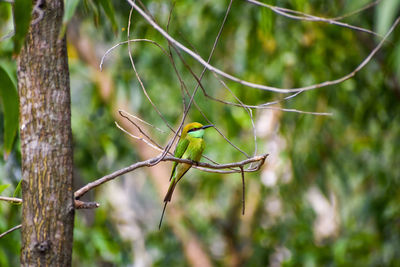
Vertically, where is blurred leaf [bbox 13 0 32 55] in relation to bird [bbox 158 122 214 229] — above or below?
above

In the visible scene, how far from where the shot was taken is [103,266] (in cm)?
543

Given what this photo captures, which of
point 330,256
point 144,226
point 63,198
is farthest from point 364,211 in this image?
point 63,198

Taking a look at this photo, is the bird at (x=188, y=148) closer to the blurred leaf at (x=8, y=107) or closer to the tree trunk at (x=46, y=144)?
the blurred leaf at (x=8, y=107)

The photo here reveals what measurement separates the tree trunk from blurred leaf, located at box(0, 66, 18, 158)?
0.22 m

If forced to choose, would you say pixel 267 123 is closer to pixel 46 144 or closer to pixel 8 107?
pixel 8 107

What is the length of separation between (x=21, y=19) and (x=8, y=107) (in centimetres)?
39

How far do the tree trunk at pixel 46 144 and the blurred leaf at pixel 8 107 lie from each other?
0.73 ft

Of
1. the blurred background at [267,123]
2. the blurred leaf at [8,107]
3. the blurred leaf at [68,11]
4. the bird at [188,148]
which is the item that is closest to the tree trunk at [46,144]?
the blurred leaf at [68,11]

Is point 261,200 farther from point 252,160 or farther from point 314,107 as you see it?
point 252,160

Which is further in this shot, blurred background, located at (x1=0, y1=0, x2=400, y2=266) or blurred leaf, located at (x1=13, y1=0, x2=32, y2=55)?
blurred background, located at (x1=0, y1=0, x2=400, y2=266)

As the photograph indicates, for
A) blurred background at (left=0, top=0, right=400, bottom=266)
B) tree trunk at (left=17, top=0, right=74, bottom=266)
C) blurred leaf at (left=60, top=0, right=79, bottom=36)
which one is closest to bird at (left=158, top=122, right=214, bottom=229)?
tree trunk at (left=17, top=0, right=74, bottom=266)

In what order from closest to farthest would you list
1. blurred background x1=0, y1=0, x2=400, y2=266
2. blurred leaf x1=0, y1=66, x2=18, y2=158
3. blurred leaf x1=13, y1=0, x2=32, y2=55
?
blurred leaf x1=13, y1=0, x2=32, y2=55 → blurred leaf x1=0, y1=66, x2=18, y2=158 → blurred background x1=0, y1=0, x2=400, y2=266

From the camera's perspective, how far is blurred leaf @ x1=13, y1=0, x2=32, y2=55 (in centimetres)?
99

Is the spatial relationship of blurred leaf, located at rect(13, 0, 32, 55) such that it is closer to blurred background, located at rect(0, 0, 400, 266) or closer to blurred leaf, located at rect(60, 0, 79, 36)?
blurred leaf, located at rect(60, 0, 79, 36)
